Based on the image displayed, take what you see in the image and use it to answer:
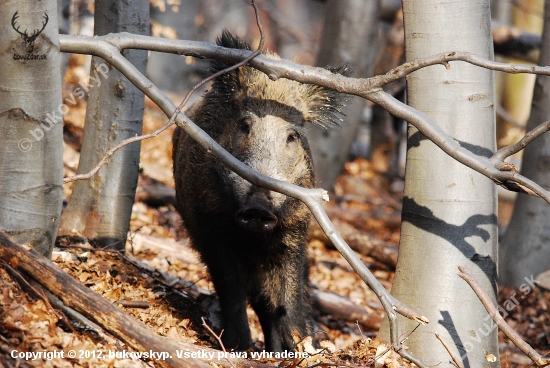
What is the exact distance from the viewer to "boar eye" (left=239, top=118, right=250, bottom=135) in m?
4.86

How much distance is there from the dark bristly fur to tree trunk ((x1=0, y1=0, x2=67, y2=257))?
149 cm

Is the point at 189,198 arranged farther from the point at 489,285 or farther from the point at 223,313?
the point at 489,285

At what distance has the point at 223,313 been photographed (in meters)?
4.65

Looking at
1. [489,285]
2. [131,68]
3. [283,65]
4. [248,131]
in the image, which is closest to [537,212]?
[489,285]

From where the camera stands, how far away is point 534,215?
293 inches

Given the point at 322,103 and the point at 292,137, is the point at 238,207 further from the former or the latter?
the point at 322,103

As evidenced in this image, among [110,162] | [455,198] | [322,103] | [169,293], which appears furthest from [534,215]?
[110,162]

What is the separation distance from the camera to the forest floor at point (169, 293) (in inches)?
111

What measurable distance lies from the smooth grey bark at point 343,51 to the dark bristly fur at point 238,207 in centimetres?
467

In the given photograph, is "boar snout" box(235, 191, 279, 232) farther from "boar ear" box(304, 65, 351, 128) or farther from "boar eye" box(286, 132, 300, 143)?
"boar ear" box(304, 65, 351, 128)

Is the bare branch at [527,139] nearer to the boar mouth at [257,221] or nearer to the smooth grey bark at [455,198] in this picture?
the smooth grey bark at [455,198]

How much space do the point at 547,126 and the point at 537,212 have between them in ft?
15.4

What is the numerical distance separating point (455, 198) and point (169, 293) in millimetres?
2470

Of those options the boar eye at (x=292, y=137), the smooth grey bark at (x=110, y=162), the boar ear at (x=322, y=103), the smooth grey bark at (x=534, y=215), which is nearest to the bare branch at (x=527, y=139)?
the boar eye at (x=292, y=137)
